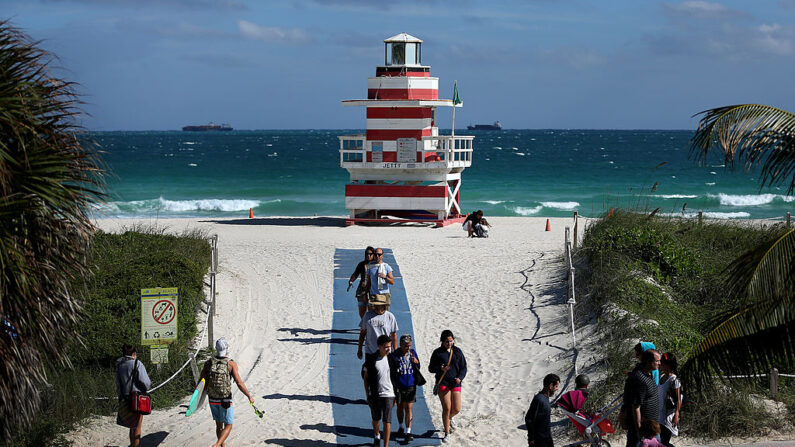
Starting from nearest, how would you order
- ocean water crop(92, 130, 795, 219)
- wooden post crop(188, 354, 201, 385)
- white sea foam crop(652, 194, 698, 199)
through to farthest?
Result: 1. wooden post crop(188, 354, 201, 385)
2. ocean water crop(92, 130, 795, 219)
3. white sea foam crop(652, 194, 698, 199)

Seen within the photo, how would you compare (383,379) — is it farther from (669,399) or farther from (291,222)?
(291,222)

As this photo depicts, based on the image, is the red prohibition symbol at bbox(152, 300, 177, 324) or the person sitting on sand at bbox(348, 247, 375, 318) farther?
the person sitting on sand at bbox(348, 247, 375, 318)

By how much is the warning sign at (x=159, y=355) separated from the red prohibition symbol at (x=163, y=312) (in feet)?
1.22

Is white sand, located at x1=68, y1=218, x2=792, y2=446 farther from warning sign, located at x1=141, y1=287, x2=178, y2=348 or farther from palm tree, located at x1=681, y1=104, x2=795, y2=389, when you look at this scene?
palm tree, located at x1=681, y1=104, x2=795, y2=389

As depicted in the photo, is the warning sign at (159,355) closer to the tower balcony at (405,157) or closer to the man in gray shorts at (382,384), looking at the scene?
the man in gray shorts at (382,384)

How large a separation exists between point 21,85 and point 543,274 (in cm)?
1264

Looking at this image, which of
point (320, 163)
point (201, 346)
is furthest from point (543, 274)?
point (320, 163)

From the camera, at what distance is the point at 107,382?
450 inches

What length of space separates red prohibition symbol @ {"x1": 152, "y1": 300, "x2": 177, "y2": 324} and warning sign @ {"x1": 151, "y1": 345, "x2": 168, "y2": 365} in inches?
14.6

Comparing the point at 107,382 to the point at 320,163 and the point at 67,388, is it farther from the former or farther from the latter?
the point at 320,163

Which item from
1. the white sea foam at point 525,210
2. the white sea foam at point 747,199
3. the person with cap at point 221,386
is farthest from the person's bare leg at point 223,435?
the white sea foam at point 747,199

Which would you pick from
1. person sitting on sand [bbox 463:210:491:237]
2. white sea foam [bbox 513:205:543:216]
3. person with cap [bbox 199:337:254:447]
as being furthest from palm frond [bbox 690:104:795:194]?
white sea foam [bbox 513:205:543:216]

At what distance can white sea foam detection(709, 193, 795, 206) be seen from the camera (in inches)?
1866

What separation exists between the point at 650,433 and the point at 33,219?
6.04 meters
